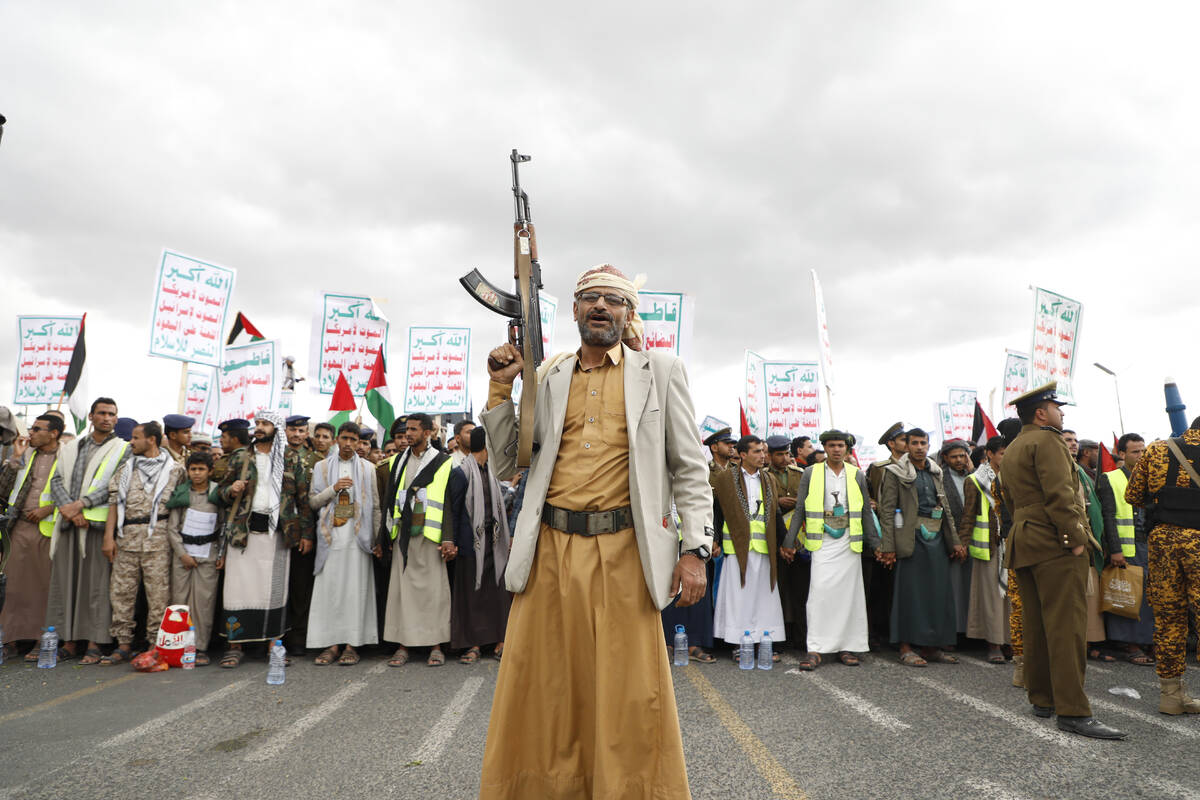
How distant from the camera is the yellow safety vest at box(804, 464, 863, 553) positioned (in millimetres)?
7188

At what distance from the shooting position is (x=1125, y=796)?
11.5ft

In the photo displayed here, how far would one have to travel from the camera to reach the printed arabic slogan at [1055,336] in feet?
36.1

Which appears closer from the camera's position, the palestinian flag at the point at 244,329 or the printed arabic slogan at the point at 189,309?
the printed arabic slogan at the point at 189,309

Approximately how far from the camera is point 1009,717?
16.2ft

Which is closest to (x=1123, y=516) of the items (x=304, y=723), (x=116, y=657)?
(x=304, y=723)

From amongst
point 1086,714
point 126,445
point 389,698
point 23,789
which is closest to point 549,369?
point 23,789

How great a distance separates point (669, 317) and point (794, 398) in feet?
15.9

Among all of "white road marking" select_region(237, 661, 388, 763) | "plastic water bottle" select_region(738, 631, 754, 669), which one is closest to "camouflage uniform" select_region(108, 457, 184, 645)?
"white road marking" select_region(237, 661, 388, 763)

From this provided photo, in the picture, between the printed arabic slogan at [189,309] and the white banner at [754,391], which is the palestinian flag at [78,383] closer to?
the printed arabic slogan at [189,309]

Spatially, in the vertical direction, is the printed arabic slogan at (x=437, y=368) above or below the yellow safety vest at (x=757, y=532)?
above

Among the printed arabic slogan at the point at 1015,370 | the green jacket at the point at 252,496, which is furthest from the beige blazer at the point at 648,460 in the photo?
the printed arabic slogan at the point at 1015,370

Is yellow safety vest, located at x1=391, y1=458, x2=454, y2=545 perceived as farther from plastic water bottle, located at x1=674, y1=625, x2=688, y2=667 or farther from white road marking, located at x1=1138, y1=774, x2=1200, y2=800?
white road marking, located at x1=1138, y1=774, x2=1200, y2=800

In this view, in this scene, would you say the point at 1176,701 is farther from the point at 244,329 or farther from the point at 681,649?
the point at 244,329

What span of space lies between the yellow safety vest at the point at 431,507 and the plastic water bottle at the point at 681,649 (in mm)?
2513
